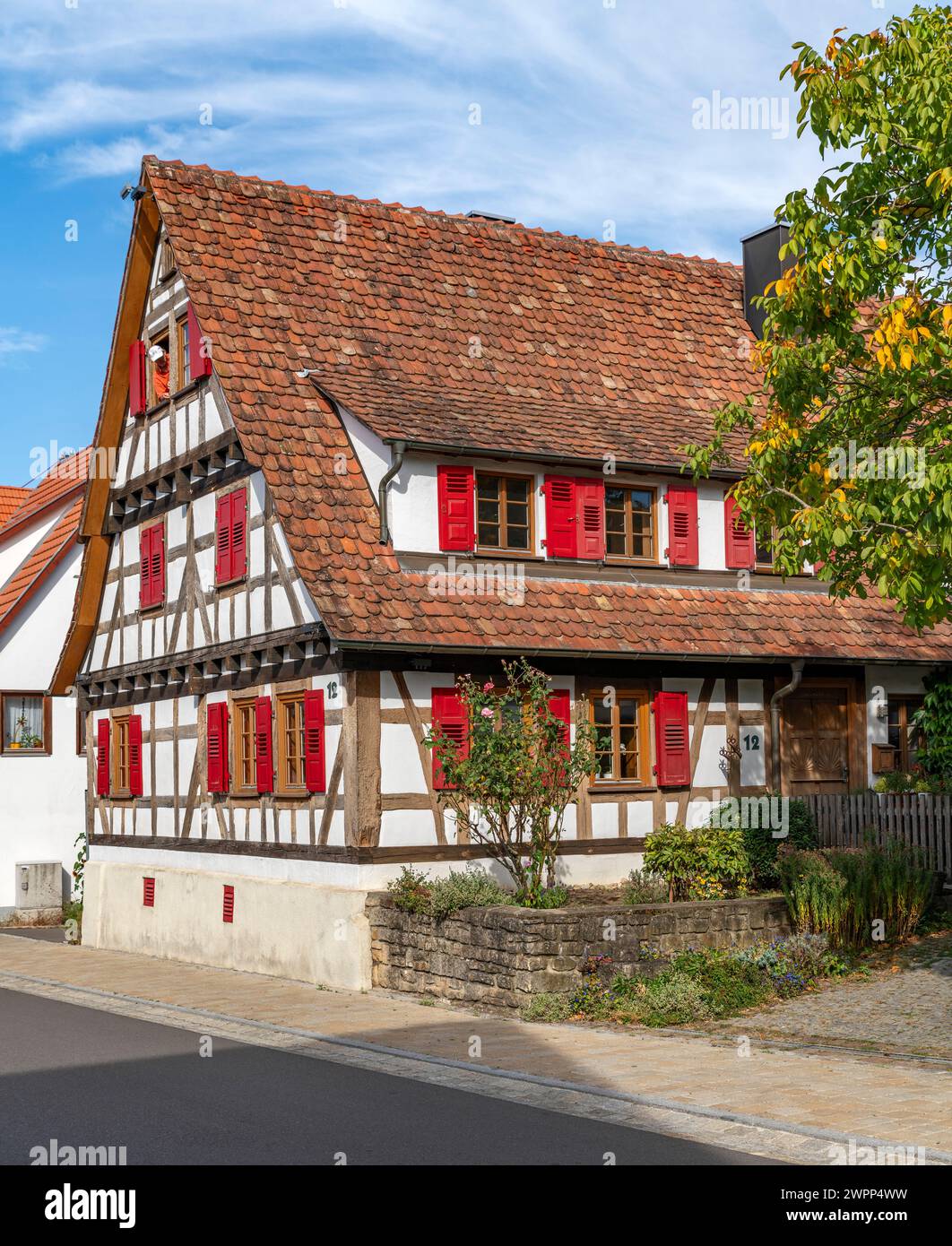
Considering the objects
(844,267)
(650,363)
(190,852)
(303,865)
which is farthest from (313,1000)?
(650,363)

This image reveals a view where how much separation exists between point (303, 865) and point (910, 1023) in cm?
737

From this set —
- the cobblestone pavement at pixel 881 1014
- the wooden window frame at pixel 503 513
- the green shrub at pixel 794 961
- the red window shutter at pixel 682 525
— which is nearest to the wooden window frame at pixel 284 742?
the wooden window frame at pixel 503 513

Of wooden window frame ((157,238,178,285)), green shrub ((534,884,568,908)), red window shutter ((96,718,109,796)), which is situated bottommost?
green shrub ((534,884,568,908))

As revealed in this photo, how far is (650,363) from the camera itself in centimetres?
2245

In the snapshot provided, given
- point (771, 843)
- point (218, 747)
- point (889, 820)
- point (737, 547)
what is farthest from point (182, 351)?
point (889, 820)

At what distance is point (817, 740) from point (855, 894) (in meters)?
4.21

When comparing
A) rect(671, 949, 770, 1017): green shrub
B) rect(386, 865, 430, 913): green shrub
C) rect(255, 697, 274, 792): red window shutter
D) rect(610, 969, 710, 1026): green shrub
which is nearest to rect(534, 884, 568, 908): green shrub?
rect(386, 865, 430, 913): green shrub

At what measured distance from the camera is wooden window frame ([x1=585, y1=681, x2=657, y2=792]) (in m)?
18.8

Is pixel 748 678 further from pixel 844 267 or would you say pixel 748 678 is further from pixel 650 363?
pixel 844 267

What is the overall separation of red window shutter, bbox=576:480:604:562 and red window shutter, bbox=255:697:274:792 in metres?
4.20

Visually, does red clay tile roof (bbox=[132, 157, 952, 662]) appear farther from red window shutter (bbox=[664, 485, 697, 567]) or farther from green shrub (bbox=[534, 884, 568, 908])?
green shrub (bbox=[534, 884, 568, 908])

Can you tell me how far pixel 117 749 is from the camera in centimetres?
2394

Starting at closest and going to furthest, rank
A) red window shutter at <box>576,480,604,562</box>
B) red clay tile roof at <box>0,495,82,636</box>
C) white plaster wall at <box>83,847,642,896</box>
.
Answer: white plaster wall at <box>83,847,642,896</box> → red window shutter at <box>576,480,604,562</box> → red clay tile roof at <box>0,495,82,636</box>

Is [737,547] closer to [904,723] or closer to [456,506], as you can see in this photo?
[904,723]
